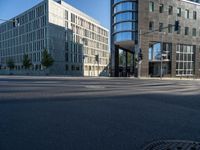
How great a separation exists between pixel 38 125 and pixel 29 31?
243 ft

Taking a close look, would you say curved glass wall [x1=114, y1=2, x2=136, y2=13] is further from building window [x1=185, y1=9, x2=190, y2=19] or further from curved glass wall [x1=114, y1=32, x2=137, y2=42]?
building window [x1=185, y1=9, x2=190, y2=19]

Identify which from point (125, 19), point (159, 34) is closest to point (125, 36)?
point (125, 19)

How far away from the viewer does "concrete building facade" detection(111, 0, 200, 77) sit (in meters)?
38.7

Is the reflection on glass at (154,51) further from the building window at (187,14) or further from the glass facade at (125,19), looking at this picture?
the building window at (187,14)

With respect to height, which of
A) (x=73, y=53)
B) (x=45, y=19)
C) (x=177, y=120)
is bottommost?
(x=177, y=120)

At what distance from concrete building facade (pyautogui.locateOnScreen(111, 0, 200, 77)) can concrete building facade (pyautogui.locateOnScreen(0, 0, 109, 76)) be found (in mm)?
20586

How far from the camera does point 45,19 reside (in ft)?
206

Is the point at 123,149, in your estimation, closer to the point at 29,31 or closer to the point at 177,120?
the point at 177,120

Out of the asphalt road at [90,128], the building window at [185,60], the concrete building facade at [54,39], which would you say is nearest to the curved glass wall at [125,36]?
the building window at [185,60]

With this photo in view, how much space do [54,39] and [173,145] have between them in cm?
6470

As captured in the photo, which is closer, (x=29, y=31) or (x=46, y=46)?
(x=46, y=46)

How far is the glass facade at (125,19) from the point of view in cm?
3922

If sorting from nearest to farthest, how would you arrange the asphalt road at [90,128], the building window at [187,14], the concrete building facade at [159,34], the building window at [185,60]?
the asphalt road at [90,128] → the concrete building facade at [159,34] → the building window at [185,60] → the building window at [187,14]

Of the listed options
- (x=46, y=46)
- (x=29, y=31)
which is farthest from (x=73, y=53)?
(x=29, y=31)
